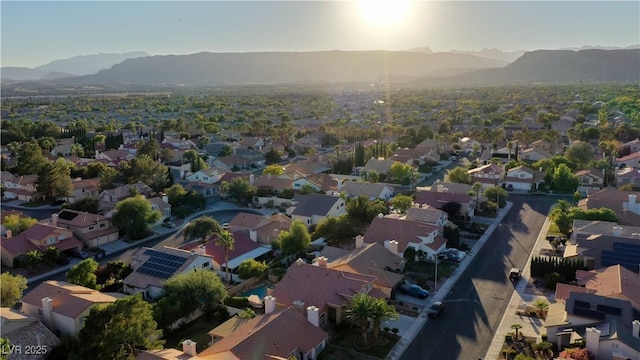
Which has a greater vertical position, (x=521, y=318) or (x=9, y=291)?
(x=9, y=291)

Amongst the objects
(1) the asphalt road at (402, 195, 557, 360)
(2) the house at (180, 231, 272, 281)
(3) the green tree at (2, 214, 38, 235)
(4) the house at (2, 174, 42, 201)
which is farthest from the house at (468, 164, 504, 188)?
(4) the house at (2, 174, 42, 201)

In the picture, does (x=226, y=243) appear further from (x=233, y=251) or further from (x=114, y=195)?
(x=114, y=195)

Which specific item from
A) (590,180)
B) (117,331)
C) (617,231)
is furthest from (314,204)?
(590,180)

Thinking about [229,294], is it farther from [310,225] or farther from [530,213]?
[530,213]

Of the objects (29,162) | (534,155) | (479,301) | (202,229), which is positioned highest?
(29,162)

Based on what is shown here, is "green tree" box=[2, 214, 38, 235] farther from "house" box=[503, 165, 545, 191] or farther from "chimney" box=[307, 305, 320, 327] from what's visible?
"house" box=[503, 165, 545, 191]

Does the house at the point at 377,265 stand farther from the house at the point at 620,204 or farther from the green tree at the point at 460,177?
the green tree at the point at 460,177
